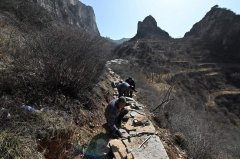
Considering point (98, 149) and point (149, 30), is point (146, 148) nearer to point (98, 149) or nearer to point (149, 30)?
point (98, 149)

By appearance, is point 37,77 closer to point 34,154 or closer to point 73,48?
point 73,48

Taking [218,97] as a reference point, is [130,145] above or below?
above

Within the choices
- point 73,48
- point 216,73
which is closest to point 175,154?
point 73,48

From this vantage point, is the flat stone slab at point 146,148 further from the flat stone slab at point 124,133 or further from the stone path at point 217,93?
the stone path at point 217,93

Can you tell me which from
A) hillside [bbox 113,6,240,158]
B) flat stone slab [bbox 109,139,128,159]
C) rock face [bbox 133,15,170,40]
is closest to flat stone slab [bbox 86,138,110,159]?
flat stone slab [bbox 109,139,128,159]

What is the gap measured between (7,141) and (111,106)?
121 inches

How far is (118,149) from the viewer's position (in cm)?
657

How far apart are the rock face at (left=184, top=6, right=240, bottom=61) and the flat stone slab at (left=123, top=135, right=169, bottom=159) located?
198 feet

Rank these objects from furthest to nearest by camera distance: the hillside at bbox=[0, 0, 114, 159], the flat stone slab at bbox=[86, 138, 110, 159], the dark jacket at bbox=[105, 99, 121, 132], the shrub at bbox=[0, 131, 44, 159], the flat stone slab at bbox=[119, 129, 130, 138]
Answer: the flat stone slab at bbox=[119, 129, 130, 138] < the dark jacket at bbox=[105, 99, 121, 132] < the flat stone slab at bbox=[86, 138, 110, 159] < the hillside at bbox=[0, 0, 114, 159] < the shrub at bbox=[0, 131, 44, 159]

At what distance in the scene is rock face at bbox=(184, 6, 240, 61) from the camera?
218 feet

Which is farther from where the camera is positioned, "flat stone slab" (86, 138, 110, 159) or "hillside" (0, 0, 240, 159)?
"flat stone slab" (86, 138, 110, 159)

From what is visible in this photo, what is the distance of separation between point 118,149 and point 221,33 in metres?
70.0

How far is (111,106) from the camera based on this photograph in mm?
7273

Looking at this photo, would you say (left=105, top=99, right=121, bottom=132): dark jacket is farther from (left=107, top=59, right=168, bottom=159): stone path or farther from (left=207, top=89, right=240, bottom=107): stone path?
(left=207, top=89, right=240, bottom=107): stone path
